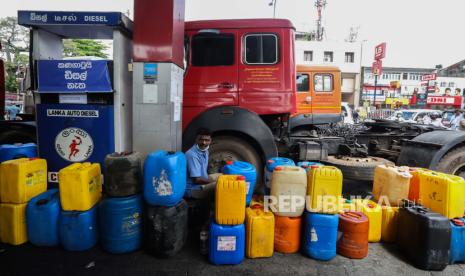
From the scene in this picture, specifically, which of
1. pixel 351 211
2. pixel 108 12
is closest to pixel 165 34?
pixel 108 12

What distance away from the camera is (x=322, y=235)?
2826mm

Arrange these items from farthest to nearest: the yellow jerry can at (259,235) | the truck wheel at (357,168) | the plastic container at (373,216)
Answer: the truck wheel at (357,168) → the plastic container at (373,216) → the yellow jerry can at (259,235)

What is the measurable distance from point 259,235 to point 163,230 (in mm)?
964

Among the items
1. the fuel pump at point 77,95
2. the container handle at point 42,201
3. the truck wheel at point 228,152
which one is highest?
the fuel pump at point 77,95

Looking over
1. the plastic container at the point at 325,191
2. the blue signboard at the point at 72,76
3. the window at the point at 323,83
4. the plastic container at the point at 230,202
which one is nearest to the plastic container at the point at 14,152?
the blue signboard at the point at 72,76

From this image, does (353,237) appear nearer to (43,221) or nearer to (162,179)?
(162,179)

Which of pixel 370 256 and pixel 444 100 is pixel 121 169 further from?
pixel 444 100

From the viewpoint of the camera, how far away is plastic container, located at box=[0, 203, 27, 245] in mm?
2918

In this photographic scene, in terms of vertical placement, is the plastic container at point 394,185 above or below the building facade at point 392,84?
below

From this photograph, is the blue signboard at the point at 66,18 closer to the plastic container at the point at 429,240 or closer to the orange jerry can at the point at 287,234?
the orange jerry can at the point at 287,234

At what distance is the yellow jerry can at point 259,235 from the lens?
2.79 metres

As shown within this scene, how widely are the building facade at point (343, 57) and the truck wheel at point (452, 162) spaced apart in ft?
92.2

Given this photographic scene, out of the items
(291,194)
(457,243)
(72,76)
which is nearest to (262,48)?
(291,194)

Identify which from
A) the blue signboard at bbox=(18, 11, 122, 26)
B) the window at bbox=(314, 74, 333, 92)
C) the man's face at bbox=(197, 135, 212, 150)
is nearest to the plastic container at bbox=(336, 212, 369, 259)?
the man's face at bbox=(197, 135, 212, 150)
